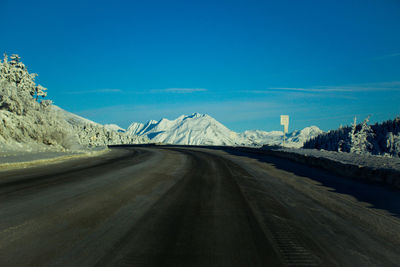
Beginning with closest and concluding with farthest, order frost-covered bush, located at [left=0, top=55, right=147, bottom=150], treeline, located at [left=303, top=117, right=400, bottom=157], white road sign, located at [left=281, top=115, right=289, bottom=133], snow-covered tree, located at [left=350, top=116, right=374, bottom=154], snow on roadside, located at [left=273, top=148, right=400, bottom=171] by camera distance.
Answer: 1. snow on roadside, located at [left=273, top=148, right=400, bottom=171]
2. frost-covered bush, located at [left=0, top=55, right=147, bottom=150]
3. white road sign, located at [left=281, top=115, right=289, bottom=133]
4. snow-covered tree, located at [left=350, top=116, right=374, bottom=154]
5. treeline, located at [left=303, top=117, right=400, bottom=157]

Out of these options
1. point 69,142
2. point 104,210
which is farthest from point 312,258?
point 69,142

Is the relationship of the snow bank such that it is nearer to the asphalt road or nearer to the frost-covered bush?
the asphalt road

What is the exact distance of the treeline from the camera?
57.8m

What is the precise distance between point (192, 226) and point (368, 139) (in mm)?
78924

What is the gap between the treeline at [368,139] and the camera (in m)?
57.8

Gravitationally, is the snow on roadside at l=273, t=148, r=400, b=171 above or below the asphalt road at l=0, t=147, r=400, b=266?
above

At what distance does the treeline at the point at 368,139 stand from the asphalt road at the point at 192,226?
177 feet

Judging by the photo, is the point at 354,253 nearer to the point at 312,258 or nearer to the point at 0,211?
the point at 312,258

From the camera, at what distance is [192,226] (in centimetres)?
439

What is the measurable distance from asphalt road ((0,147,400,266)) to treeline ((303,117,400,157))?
53967 millimetres

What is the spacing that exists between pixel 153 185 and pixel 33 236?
4.66 meters

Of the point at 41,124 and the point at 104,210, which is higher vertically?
the point at 41,124

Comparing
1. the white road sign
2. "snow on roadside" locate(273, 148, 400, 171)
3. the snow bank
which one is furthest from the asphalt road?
the white road sign

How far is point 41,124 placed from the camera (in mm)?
21375
